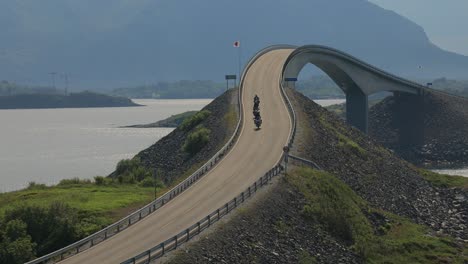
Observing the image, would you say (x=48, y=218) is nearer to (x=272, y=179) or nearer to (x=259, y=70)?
(x=272, y=179)

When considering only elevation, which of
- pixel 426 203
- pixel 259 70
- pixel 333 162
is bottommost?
pixel 426 203

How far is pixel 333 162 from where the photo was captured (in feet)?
226

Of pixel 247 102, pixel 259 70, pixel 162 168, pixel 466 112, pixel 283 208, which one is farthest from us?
pixel 466 112

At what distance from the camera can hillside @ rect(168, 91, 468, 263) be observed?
41781 mm

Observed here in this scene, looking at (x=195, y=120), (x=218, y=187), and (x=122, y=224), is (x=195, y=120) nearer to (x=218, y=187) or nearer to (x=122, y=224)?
(x=218, y=187)

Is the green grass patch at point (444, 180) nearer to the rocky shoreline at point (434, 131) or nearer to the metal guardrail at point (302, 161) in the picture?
the metal guardrail at point (302, 161)

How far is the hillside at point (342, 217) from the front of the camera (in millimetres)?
41781

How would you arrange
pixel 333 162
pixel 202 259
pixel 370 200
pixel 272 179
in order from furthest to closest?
pixel 333 162, pixel 370 200, pixel 272 179, pixel 202 259

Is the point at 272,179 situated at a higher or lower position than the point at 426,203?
higher

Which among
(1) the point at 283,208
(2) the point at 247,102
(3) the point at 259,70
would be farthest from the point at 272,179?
(3) the point at 259,70

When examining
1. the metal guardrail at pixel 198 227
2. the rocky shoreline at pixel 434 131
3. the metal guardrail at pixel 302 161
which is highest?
the metal guardrail at pixel 302 161

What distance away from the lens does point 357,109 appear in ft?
494

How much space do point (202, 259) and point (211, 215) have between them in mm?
5583

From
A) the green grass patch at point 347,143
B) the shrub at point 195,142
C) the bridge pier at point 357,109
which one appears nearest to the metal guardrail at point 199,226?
the shrub at point 195,142
